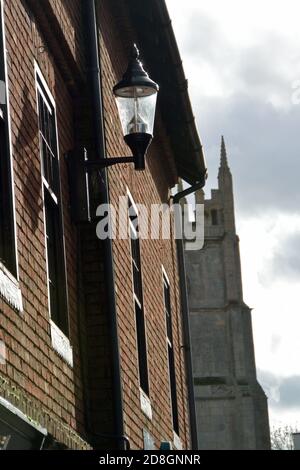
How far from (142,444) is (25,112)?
166 inches

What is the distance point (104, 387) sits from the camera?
10961 millimetres

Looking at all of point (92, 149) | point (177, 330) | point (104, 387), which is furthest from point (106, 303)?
point (177, 330)

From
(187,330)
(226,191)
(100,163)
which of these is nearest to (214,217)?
(226,191)

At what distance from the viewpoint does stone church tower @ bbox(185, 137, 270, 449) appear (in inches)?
3132

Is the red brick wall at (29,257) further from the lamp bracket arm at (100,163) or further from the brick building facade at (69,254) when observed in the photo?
the lamp bracket arm at (100,163)

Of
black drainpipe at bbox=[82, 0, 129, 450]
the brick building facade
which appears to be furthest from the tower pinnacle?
black drainpipe at bbox=[82, 0, 129, 450]

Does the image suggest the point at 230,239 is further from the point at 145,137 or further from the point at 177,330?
the point at 145,137

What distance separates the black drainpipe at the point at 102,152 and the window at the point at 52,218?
2.68ft

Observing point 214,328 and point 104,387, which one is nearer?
point 104,387

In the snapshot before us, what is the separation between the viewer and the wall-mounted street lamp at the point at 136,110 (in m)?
10.1

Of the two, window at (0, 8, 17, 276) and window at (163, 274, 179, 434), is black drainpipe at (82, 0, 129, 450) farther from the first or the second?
window at (163, 274, 179, 434)

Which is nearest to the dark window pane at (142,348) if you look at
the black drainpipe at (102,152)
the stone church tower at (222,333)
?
the black drainpipe at (102,152)

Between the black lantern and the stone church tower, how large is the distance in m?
68.9
